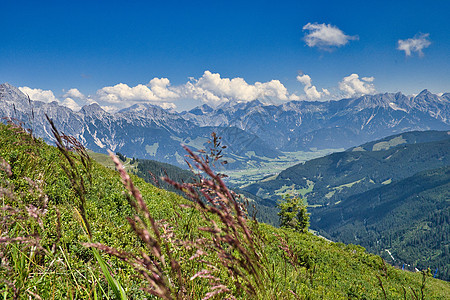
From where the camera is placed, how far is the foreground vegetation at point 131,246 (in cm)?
146

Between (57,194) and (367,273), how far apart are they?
1530cm

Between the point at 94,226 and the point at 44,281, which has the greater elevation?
the point at 44,281

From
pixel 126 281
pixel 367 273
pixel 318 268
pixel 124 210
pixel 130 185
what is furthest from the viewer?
pixel 367 273

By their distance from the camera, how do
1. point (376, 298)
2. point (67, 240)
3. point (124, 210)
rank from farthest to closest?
point (376, 298), point (124, 210), point (67, 240)

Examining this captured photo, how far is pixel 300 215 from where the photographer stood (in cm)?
4428

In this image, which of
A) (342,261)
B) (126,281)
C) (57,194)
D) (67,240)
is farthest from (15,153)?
(342,261)

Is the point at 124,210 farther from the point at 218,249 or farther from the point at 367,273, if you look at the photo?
the point at 367,273

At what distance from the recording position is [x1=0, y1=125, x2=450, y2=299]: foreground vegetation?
4.77ft

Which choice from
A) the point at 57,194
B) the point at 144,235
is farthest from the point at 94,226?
the point at 144,235

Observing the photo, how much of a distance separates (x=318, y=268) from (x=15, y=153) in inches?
507

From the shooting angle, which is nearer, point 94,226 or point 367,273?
point 94,226

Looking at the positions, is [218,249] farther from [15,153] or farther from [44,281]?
[15,153]

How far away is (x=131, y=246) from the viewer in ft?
16.4

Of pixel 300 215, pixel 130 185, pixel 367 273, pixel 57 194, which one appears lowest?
pixel 300 215
